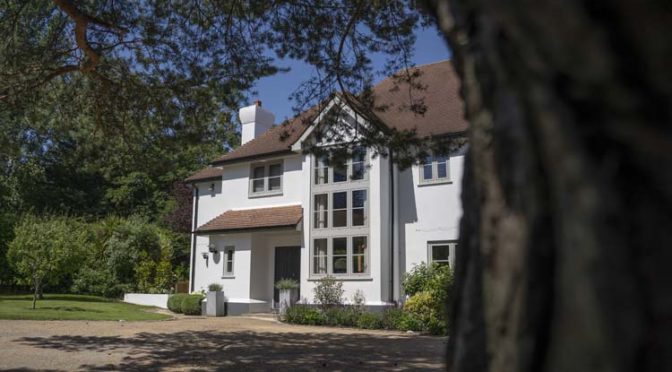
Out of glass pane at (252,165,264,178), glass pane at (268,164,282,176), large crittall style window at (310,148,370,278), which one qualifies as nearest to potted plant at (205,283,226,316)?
large crittall style window at (310,148,370,278)

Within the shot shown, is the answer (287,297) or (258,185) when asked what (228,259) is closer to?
(258,185)

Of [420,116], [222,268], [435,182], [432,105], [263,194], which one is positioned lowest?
[222,268]

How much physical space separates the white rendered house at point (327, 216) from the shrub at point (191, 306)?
130cm

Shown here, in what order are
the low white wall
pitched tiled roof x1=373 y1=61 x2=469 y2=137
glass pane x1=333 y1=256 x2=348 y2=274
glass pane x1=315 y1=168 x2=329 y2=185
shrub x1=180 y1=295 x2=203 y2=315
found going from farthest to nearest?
the low white wall < shrub x1=180 y1=295 x2=203 y2=315 < glass pane x1=315 y1=168 x2=329 y2=185 < glass pane x1=333 y1=256 x2=348 y2=274 < pitched tiled roof x1=373 y1=61 x2=469 y2=137

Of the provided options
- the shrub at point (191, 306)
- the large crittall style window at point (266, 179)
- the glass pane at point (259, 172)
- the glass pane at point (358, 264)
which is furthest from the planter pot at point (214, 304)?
the glass pane at point (358, 264)

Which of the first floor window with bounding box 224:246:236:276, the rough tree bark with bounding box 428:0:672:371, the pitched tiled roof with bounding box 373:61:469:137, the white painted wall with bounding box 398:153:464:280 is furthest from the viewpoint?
the first floor window with bounding box 224:246:236:276

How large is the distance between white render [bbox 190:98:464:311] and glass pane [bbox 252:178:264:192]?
0.91 feet

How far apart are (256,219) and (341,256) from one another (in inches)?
157

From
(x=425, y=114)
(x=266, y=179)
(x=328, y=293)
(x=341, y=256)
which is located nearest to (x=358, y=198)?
(x=341, y=256)

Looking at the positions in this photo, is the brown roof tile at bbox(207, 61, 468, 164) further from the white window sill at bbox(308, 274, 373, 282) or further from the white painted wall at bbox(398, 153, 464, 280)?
the white window sill at bbox(308, 274, 373, 282)

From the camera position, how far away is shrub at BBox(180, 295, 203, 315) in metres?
22.6

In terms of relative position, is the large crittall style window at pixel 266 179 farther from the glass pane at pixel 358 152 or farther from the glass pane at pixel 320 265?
the glass pane at pixel 358 152

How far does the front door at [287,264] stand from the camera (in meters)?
23.5

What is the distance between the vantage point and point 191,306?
74.3 ft
